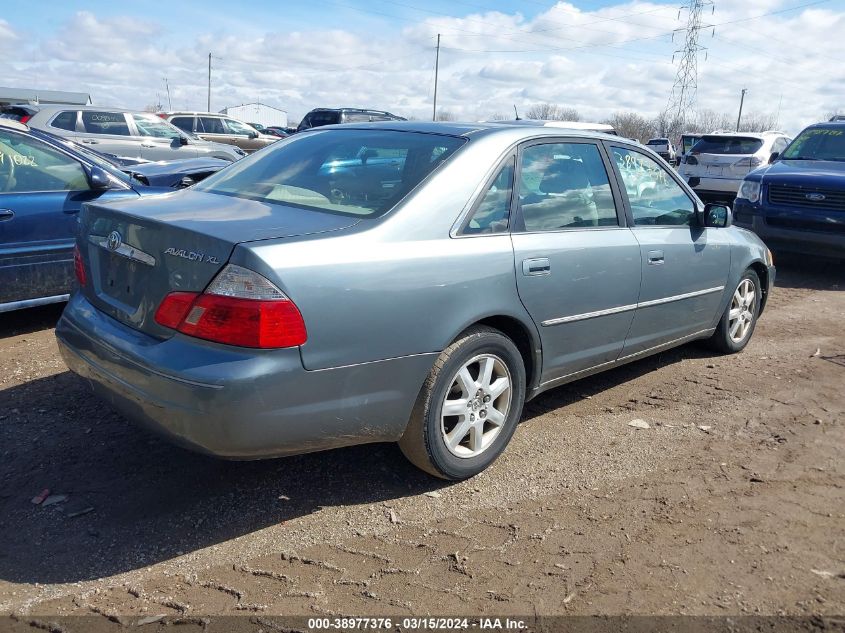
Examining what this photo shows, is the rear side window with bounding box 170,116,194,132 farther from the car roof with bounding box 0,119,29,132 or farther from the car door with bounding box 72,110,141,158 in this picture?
the car roof with bounding box 0,119,29,132

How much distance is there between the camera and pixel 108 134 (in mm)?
14430

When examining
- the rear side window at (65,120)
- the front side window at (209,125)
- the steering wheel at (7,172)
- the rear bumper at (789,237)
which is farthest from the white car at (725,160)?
the front side window at (209,125)

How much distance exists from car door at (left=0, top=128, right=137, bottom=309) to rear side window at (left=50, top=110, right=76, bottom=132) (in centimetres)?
942

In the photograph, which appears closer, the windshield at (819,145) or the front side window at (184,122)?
the windshield at (819,145)


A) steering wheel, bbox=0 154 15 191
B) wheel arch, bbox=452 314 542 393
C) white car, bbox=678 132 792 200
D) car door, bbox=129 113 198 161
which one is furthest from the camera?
car door, bbox=129 113 198 161

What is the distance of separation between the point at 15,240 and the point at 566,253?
3865mm

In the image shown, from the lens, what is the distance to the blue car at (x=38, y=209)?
5137mm

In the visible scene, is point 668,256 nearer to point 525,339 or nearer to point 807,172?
point 525,339

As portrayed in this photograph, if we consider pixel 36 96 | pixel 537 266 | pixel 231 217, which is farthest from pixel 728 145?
pixel 36 96

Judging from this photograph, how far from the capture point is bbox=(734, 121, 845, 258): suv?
330 inches

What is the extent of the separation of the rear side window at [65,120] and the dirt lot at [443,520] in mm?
10941

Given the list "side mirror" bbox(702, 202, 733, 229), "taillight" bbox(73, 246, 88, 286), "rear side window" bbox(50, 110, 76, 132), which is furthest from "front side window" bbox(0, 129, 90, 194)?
"rear side window" bbox(50, 110, 76, 132)

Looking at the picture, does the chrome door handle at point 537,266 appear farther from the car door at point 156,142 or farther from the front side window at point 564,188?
the car door at point 156,142

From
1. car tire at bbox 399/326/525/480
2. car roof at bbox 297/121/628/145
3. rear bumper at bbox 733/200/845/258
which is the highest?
car roof at bbox 297/121/628/145
